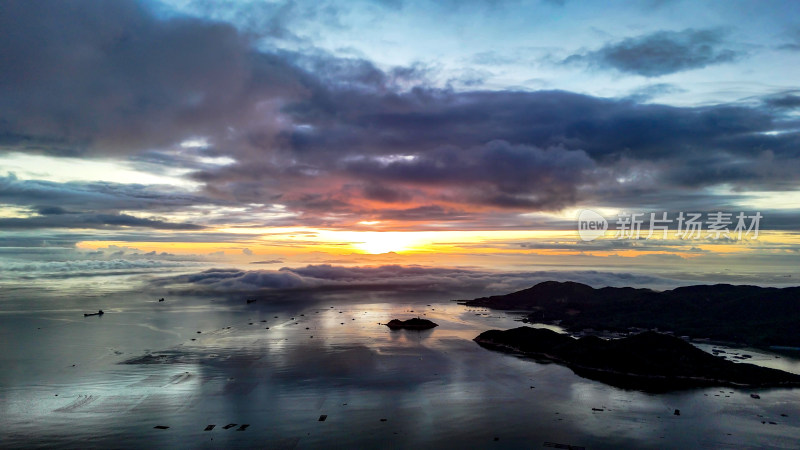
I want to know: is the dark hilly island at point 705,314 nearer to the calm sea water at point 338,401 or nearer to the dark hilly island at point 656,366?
the calm sea water at point 338,401

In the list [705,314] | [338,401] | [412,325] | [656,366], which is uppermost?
[656,366]

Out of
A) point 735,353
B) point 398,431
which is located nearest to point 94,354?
point 398,431

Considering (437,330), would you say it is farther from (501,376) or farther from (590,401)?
(590,401)

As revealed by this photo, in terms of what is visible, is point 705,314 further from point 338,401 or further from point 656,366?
point 338,401

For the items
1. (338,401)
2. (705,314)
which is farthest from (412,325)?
(705,314)

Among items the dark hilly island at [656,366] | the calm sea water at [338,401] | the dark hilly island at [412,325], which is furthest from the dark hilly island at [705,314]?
the dark hilly island at [656,366]

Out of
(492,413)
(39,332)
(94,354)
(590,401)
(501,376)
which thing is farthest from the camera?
(39,332)
